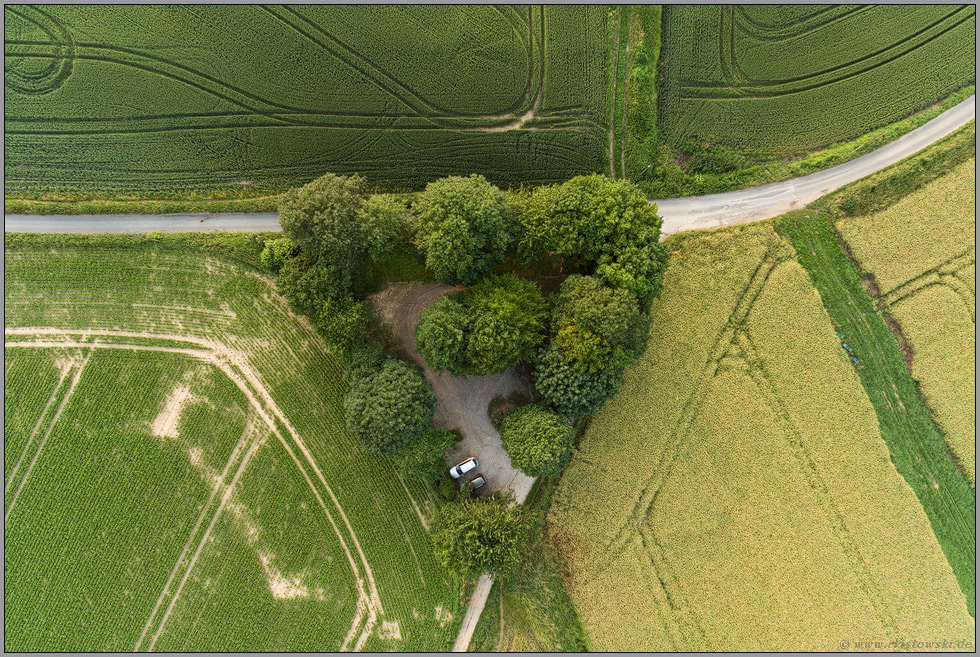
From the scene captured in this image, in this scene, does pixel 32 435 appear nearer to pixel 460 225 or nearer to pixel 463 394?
pixel 463 394

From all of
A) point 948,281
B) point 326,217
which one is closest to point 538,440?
point 326,217

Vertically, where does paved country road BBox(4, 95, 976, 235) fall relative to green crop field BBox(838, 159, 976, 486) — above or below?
above

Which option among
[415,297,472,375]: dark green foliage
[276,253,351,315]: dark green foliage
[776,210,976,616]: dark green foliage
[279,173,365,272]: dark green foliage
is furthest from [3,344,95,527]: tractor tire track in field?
[776,210,976,616]: dark green foliage

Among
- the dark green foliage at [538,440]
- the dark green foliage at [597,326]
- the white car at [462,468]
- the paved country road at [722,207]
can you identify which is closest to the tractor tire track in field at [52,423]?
the paved country road at [722,207]

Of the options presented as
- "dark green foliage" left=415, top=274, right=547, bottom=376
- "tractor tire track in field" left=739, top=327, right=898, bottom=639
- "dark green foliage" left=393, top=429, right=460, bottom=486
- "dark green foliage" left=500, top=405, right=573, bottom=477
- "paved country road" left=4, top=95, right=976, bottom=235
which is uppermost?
"paved country road" left=4, top=95, right=976, bottom=235

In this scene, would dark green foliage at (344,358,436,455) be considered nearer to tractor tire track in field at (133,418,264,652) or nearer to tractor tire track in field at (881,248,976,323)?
tractor tire track in field at (133,418,264,652)

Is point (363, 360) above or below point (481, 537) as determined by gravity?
above

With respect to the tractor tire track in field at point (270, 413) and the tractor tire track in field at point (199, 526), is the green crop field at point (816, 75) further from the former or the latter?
the tractor tire track in field at point (199, 526)
